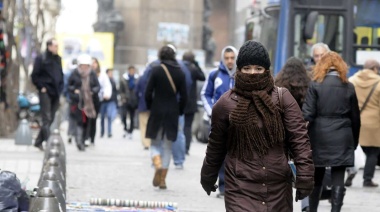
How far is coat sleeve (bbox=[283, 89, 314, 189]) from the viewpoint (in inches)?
308

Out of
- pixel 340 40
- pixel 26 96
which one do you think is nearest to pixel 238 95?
pixel 340 40

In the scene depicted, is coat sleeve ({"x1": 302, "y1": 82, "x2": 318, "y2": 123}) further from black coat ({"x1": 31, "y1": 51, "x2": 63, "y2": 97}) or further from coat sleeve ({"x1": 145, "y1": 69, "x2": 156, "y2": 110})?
black coat ({"x1": 31, "y1": 51, "x2": 63, "y2": 97})

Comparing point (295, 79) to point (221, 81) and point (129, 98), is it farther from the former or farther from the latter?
point (129, 98)

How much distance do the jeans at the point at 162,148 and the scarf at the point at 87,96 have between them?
288 inches

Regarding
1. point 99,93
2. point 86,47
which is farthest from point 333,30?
point 86,47

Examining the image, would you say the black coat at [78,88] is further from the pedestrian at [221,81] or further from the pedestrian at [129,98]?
the pedestrian at [221,81]

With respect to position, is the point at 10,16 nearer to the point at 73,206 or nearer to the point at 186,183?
the point at 186,183

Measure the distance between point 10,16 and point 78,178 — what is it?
43.1 feet

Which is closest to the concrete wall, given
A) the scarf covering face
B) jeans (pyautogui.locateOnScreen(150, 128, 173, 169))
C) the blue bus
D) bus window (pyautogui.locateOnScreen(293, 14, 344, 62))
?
the blue bus

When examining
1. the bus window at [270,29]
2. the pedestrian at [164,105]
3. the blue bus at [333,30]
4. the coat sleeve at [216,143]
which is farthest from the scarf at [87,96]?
the coat sleeve at [216,143]

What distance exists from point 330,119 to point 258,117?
4.42 meters

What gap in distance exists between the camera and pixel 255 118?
7.85 m

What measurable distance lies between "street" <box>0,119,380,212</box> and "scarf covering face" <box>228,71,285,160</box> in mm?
5738

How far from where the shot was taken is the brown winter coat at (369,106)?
1712 cm
